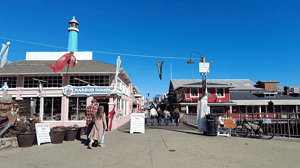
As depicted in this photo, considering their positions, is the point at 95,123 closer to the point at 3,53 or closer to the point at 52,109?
the point at 3,53

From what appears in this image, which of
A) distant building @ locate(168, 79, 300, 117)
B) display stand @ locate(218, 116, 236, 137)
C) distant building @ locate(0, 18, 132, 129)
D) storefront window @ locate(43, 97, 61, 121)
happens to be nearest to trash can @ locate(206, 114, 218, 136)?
display stand @ locate(218, 116, 236, 137)

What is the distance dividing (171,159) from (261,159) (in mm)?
2674

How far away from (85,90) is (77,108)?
1669mm

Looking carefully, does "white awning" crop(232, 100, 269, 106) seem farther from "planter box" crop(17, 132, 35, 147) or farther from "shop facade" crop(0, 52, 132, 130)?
"planter box" crop(17, 132, 35, 147)

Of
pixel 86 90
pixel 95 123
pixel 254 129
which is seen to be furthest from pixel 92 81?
pixel 254 129

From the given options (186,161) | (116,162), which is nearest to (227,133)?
(186,161)

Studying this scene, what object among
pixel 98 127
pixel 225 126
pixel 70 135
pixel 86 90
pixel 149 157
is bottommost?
pixel 149 157

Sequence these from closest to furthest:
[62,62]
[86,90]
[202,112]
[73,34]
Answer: [202,112], [62,62], [86,90], [73,34]

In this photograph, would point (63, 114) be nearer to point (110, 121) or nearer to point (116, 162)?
point (110, 121)

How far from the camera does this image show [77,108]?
618 inches

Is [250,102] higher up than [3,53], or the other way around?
[3,53]

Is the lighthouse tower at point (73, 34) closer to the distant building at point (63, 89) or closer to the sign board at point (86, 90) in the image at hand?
the distant building at point (63, 89)

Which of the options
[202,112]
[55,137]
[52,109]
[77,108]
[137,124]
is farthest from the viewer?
[52,109]

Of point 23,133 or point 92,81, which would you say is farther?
point 92,81
